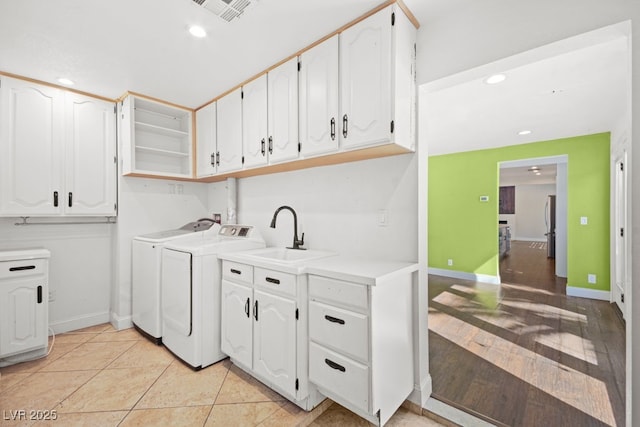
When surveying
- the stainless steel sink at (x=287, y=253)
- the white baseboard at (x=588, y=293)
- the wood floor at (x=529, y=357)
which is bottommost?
the wood floor at (x=529, y=357)

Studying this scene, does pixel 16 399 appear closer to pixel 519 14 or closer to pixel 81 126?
pixel 81 126

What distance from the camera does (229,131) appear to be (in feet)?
8.75

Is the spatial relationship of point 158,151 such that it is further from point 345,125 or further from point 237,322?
point 345,125

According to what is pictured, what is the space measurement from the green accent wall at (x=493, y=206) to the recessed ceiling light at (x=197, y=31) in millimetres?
4721

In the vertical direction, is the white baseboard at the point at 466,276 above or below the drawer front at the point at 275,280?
below

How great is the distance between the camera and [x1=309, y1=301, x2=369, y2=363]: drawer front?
1.40m

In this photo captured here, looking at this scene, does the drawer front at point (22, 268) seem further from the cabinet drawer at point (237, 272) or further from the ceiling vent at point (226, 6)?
the ceiling vent at point (226, 6)

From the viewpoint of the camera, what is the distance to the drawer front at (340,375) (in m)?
1.40

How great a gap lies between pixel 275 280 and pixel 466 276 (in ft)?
14.4

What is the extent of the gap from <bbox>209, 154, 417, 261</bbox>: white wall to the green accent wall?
3771 millimetres

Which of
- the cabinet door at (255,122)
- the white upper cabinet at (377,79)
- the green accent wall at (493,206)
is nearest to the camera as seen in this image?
the white upper cabinet at (377,79)

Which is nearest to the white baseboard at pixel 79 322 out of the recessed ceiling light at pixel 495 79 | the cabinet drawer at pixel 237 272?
the cabinet drawer at pixel 237 272

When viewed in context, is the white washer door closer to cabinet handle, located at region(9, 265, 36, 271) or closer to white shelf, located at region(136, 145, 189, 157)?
cabinet handle, located at region(9, 265, 36, 271)

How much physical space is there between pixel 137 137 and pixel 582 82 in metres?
4.37
